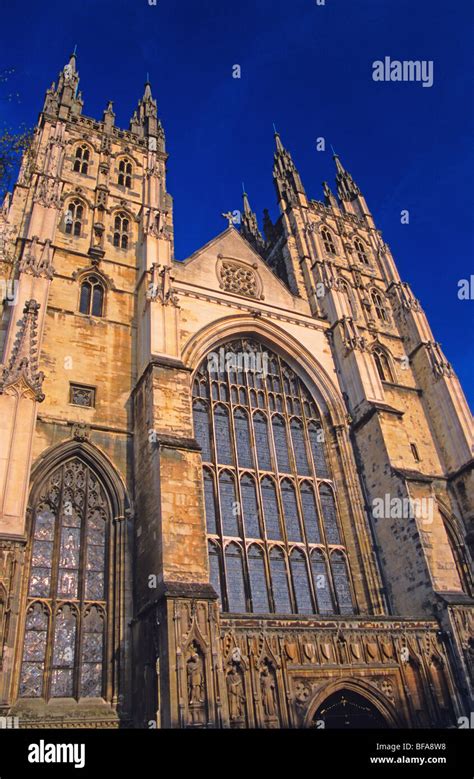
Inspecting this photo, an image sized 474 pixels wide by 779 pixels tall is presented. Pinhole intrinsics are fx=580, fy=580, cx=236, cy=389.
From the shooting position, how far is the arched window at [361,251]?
1011 inches

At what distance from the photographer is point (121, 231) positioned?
63.4 ft

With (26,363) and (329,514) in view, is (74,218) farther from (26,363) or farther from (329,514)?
(329,514)

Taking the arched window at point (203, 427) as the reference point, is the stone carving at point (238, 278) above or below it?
above

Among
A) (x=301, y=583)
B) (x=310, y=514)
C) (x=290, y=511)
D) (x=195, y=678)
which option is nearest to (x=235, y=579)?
(x=301, y=583)

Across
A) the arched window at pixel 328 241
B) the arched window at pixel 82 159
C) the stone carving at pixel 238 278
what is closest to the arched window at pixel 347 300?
the arched window at pixel 328 241

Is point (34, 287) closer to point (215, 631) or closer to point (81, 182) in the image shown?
point (81, 182)

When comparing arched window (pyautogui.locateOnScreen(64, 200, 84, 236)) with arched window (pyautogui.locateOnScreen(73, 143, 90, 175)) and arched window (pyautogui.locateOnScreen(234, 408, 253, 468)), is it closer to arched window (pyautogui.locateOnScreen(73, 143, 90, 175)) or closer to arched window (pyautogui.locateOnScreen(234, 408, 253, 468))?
arched window (pyautogui.locateOnScreen(73, 143, 90, 175))

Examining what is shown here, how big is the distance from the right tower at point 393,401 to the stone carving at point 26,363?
938 cm

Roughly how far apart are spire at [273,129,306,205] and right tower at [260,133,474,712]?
0.21 ft

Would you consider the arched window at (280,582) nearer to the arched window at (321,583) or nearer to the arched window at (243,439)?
the arched window at (321,583)

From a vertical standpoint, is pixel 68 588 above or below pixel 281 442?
below

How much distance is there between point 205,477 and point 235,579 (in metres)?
2.68
